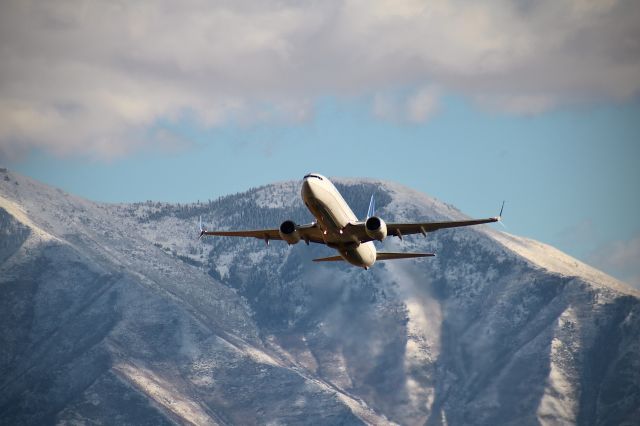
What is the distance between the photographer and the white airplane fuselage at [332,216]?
126 metres

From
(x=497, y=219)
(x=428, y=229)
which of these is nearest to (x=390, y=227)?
(x=428, y=229)

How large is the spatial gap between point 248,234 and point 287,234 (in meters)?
11.8

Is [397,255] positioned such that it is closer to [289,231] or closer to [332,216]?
[332,216]

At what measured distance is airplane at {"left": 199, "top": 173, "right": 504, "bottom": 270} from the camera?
126688 millimetres

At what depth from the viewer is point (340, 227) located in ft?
429

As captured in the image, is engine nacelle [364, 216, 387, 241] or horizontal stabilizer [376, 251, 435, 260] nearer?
engine nacelle [364, 216, 387, 241]

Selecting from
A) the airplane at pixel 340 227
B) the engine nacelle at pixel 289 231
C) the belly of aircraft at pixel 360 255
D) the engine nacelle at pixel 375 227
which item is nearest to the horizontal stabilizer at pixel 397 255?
the airplane at pixel 340 227

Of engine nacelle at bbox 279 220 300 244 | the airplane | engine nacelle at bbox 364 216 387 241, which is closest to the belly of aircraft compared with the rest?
the airplane

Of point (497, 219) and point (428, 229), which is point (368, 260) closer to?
point (428, 229)

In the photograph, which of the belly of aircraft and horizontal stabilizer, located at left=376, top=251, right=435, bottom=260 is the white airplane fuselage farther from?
horizontal stabilizer, located at left=376, top=251, right=435, bottom=260

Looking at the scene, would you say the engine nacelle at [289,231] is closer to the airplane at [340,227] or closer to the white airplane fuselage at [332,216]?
the airplane at [340,227]

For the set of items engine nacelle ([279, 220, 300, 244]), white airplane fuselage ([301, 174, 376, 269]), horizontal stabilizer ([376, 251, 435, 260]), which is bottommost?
engine nacelle ([279, 220, 300, 244])

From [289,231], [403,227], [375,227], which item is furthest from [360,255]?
[375,227]

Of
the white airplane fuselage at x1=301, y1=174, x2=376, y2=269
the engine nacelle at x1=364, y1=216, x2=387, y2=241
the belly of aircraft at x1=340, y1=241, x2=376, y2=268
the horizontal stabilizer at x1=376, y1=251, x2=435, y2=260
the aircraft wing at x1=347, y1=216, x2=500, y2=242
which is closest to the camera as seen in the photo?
the white airplane fuselage at x1=301, y1=174, x2=376, y2=269
